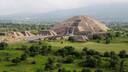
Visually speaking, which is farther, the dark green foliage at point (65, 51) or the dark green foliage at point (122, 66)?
the dark green foliage at point (65, 51)

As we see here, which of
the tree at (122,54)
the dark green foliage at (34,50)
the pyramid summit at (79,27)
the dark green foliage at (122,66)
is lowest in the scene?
the dark green foliage at (122,66)

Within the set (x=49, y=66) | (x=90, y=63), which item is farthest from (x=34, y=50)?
(x=90, y=63)

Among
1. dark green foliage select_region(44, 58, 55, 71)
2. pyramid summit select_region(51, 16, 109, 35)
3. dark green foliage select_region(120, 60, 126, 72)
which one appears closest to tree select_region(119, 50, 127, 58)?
dark green foliage select_region(120, 60, 126, 72)

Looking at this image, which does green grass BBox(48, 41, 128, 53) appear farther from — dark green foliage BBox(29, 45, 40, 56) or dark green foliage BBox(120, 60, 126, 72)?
dark green foliage BBox(120, 60, 126, 72)

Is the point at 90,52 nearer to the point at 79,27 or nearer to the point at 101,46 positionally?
the point at 101,46

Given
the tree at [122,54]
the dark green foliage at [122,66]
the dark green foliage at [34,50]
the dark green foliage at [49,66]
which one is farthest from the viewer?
the dark green foliage at [34,50]

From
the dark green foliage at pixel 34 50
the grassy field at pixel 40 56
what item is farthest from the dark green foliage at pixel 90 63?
the dark green foliage at pixel 34 50

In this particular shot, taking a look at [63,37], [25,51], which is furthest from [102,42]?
[25,51]

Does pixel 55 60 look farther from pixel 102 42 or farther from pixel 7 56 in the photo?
pixel 102 42

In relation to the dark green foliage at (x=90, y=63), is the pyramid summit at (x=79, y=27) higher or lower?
higher

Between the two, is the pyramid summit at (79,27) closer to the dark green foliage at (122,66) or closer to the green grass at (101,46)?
the green grass at (101,46)

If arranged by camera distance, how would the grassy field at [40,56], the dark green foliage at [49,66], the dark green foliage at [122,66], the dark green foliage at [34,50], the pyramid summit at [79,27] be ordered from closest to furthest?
the dark green foliage at [122,66] → the dark green foliage at [49,66] → the grassy field at [40,56] → the dark green foliage at [34,50] → the pyramid summit at [79,27]
